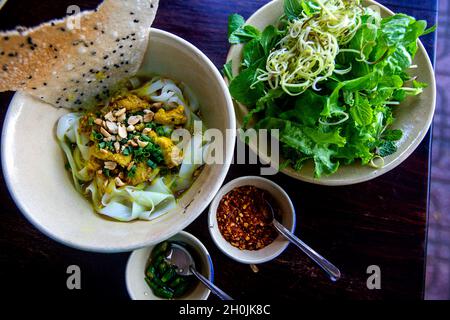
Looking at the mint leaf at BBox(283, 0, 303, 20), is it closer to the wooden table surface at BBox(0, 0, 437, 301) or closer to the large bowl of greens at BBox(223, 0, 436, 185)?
the large bowl of greens at BBox(223, 0, 436, 185)

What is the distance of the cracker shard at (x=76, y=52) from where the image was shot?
3.80ft

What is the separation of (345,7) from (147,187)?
0.89 meters

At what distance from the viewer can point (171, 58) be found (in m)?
1.38

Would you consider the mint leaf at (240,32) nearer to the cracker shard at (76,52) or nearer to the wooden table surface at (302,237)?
the wooden table surface at (302,237)

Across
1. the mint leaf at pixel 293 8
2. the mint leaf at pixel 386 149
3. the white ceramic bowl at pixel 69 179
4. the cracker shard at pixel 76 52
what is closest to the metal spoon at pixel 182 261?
the white ceramic bowl at pixel 69 179

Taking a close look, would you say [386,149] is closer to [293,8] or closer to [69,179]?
[293,8]

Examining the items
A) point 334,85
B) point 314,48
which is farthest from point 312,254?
point 314,48

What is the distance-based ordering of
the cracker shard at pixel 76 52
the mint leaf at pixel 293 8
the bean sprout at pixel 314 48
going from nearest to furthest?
the cracker shard at pixel 76 52, the bean sprout at pixel 314 48, the mint leaf at pixel 293 8

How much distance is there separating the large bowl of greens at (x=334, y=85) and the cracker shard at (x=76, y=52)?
374mm

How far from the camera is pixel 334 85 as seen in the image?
1410mm

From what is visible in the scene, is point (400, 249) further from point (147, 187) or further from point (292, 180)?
point (147, 187)

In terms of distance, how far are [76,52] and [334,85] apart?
826mm
